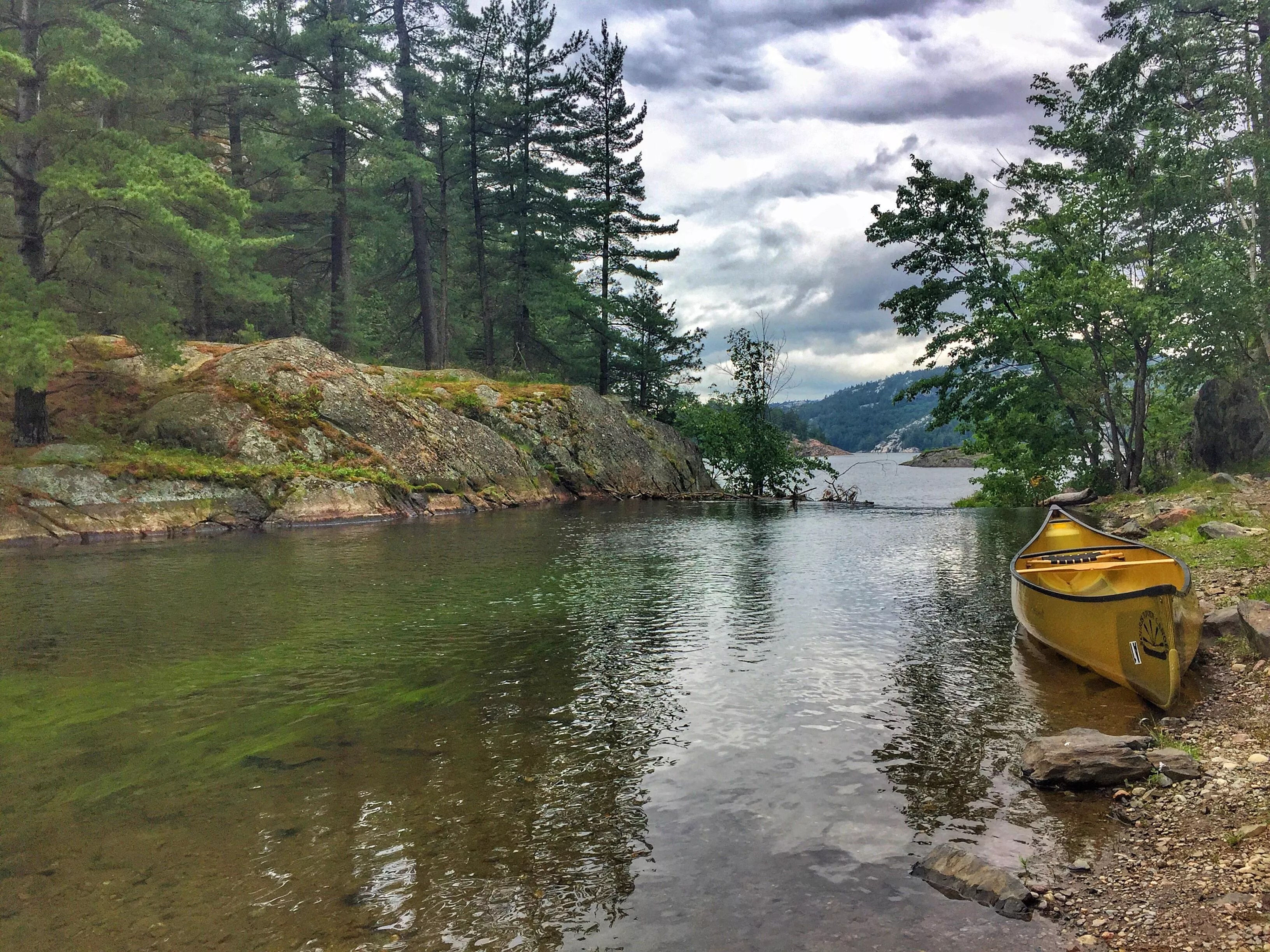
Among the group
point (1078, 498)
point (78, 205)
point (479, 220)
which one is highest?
point (479, 220)

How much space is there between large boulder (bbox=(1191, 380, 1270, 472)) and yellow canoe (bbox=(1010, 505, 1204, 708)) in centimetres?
2509

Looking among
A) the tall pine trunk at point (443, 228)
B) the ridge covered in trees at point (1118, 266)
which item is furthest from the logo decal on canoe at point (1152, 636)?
the tall pine trunk at point (443, 228)

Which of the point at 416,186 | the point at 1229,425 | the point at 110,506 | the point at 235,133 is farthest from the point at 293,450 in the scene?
the point at 1229,425

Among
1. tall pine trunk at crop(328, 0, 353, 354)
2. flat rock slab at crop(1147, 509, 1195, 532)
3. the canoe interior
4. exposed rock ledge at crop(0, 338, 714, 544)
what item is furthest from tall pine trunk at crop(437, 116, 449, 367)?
the canoe interior

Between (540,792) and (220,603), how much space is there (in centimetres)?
975

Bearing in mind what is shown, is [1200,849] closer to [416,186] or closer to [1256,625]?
[1256,625]

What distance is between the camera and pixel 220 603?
13.1m

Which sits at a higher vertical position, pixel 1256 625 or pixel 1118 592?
pixel 1118 592

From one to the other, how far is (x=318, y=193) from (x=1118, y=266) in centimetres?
3987

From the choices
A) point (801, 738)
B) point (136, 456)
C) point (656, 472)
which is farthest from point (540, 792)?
point (656, 472)

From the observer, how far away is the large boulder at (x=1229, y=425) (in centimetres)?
3006

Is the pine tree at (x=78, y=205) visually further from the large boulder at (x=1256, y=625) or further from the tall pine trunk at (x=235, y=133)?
the large boulder at (x=1256, y=625)

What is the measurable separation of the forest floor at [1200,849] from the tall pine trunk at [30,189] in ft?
89.1

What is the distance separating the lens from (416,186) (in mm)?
40156
